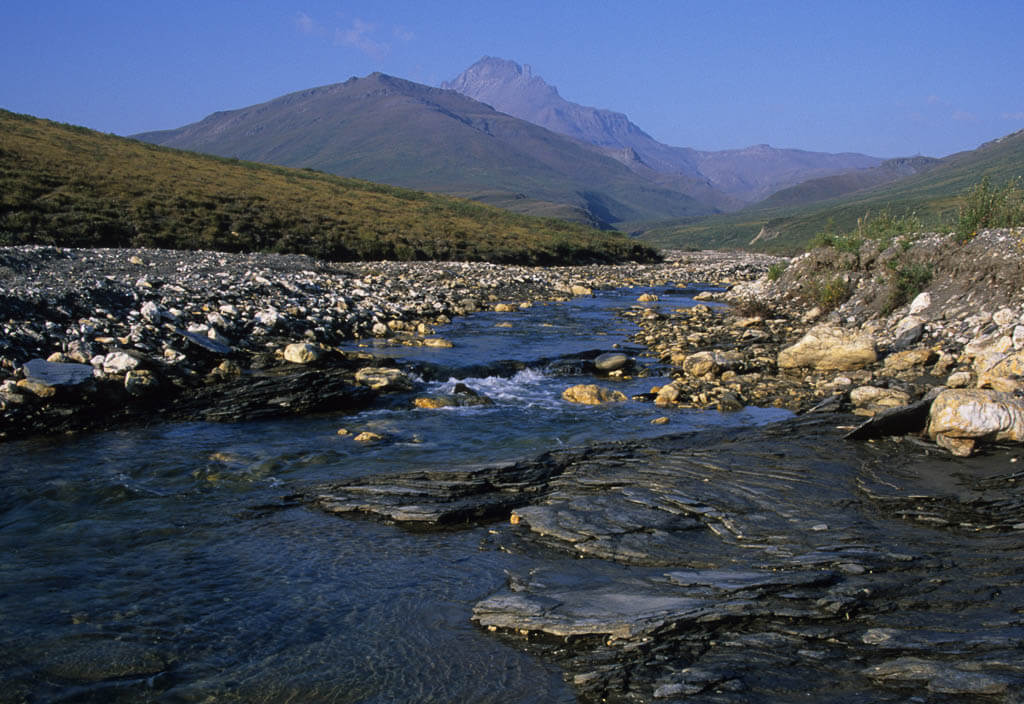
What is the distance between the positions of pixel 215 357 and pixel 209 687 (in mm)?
9511

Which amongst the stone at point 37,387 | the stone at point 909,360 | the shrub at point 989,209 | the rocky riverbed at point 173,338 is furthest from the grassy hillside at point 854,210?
the stone at point 37,387

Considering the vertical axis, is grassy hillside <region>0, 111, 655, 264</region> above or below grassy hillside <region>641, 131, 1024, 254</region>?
below

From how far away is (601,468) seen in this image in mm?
7906

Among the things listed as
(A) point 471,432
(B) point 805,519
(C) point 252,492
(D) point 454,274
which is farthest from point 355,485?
(D) point 454,274

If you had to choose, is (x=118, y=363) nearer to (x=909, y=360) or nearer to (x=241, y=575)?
(x=241, y=575)

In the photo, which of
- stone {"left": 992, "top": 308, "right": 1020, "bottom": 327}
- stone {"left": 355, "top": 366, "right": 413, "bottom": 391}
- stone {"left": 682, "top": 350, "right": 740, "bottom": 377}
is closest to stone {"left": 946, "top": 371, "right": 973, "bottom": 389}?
stone {"left": 992, "top": 308, "right": 1020, "bottom": 327}

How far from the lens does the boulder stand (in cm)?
783

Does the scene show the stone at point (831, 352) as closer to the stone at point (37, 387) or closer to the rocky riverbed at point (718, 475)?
the rocky riverbed at point (718, 475)

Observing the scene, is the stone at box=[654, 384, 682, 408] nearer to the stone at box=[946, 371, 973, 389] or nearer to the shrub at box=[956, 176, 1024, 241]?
the stone at box=[946, 371, 973, 389]

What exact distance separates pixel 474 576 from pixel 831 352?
1011cm

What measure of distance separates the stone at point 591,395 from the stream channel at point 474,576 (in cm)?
226

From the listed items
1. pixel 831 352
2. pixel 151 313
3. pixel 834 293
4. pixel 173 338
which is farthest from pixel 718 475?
pixel 834 293

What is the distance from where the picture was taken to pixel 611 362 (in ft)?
46.6

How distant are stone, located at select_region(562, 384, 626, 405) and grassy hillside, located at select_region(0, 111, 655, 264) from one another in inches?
859
